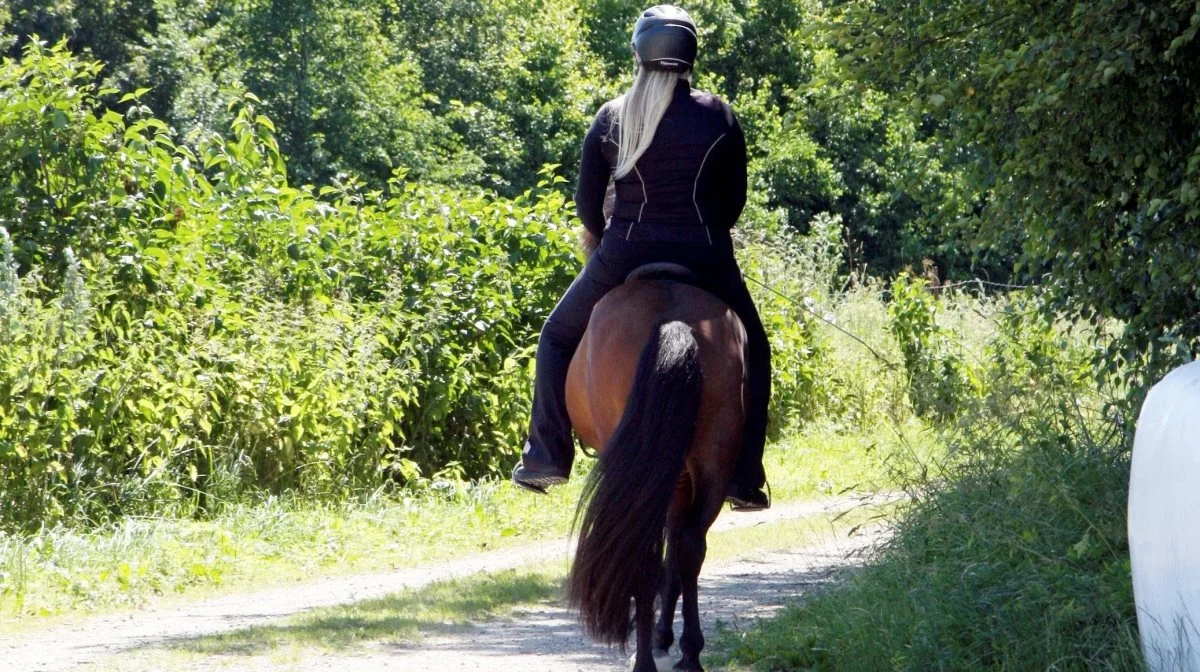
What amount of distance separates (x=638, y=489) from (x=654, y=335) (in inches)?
24.0

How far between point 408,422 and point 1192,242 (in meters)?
7.58

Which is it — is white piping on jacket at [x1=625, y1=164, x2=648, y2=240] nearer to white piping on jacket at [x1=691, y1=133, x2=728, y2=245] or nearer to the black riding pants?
the black riding pants

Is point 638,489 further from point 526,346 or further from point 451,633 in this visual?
point 526,346

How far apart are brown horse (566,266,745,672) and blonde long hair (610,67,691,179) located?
1.85 feet

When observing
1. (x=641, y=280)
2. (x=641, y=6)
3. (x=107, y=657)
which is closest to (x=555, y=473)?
(x=641, y=280)

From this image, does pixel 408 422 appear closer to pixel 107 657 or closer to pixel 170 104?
pixel 107 657

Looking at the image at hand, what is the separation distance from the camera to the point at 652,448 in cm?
524

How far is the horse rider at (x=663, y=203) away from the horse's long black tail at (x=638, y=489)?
0.60 metres

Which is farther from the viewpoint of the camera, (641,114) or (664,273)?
(641,114)

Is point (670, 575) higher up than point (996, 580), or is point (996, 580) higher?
point (996, 580)

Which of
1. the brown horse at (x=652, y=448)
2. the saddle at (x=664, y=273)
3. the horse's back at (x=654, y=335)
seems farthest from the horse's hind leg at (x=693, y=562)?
the saddle at (x=664, y=273)

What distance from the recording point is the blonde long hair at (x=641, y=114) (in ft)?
18.9

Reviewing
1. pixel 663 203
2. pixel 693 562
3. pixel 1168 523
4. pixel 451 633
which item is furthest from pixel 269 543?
pixel 1168 523

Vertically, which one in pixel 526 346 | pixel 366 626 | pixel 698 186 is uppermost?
pixel 698 186
